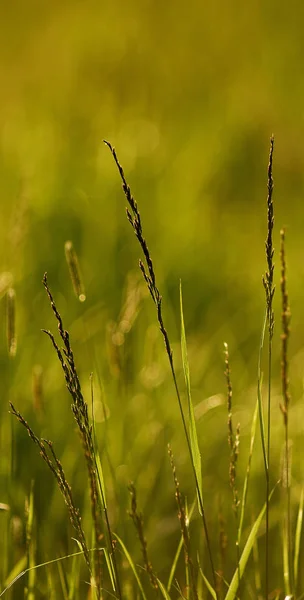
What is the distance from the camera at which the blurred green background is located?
6.40 feet

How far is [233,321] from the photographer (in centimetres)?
294

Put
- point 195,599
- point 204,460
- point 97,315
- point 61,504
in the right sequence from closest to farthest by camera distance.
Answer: point 195,599
point 61,504
point 204,460
point 97,315

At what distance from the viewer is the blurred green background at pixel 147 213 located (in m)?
1.95

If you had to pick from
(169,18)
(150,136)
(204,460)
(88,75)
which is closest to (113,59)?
(88,75)

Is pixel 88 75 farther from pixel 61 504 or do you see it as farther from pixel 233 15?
pixel 61 504

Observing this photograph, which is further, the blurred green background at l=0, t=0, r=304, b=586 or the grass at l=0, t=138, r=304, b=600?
the blurred green background at l=0, t=0, r=304, b=586

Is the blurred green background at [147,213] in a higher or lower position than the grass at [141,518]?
higher

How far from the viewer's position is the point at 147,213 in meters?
3.28

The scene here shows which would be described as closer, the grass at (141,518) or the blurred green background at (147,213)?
the grass at (141,518)

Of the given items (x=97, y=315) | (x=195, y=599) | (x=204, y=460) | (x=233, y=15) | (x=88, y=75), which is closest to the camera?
(x=195, y=599)

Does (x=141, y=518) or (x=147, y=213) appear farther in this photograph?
(x=147, y=213)

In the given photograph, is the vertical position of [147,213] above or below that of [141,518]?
above

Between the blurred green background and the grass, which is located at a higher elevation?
the blurred green background

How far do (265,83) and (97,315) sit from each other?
4007 millimetres
